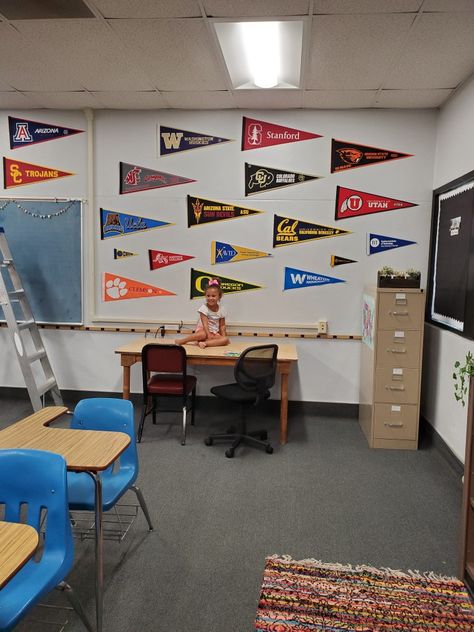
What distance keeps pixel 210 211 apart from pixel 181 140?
73 cm

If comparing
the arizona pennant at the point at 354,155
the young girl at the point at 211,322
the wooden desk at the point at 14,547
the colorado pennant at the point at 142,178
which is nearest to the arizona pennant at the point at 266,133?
the arizona pennant at the point at 354,155

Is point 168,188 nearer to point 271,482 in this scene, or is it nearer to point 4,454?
point 271,482

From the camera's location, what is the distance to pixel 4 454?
5.74ft

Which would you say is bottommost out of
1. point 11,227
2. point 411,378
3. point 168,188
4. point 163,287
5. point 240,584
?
point 240,584

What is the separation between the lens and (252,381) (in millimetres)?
3627

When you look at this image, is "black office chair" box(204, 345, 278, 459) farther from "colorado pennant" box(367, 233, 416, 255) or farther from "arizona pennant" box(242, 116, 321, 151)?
"arizona pennant" box(242, 116, 321, 151)

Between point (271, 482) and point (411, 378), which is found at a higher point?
point (411, 378)

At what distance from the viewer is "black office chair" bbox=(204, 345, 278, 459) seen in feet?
11.8

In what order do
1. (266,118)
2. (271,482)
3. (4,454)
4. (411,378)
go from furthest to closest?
(266,118) → (411,378) → (271,482) → (4,454)

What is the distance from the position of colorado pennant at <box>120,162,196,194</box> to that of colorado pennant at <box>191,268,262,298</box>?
0.89 meters

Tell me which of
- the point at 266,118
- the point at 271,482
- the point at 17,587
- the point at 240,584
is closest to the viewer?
the point at 17,587

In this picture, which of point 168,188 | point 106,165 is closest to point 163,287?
point 168,188

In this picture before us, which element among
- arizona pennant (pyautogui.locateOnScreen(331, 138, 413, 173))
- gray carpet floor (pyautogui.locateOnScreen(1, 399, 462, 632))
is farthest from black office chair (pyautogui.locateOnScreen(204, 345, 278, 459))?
arizona pennant (pyautogui.locateOnScreen(331, 138, 413, 173))

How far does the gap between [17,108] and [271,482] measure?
13.8 ft
